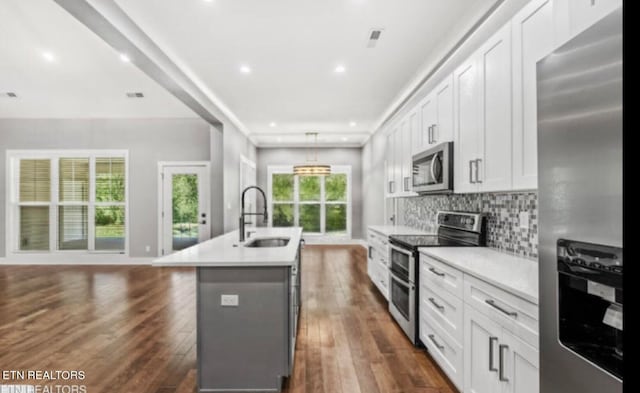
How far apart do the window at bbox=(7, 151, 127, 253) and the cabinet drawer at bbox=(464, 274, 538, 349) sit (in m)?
6.73

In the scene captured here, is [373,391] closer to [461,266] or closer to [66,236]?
[461,266]

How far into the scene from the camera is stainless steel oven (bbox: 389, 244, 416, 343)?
2881 mm

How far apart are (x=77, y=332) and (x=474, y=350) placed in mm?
3546

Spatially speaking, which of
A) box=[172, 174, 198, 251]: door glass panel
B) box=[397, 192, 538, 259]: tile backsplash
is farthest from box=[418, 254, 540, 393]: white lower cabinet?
box=[172, 174, 198, 251]: door glass panel

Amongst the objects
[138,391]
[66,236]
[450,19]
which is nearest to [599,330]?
[138,391]

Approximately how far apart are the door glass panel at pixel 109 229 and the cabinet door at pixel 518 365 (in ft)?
23.0

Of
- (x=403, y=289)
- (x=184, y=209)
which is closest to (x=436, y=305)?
(x=403, y=289)

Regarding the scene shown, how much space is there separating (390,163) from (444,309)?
3.34 meters

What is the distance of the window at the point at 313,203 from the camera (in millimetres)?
9703

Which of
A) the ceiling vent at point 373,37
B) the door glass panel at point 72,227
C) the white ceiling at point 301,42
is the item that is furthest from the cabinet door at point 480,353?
the door glass panel at point 72,227

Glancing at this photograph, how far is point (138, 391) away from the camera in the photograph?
2262mm

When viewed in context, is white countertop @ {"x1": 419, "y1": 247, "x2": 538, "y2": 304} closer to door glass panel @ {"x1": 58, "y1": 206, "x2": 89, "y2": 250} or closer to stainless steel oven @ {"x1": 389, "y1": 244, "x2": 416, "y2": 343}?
stainless steel oven @ {"x1": 389, "y1": 244, "x2": 416, "y2": 343}

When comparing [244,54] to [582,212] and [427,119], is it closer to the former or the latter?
[427,119]

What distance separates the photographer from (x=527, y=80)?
1.96 m
